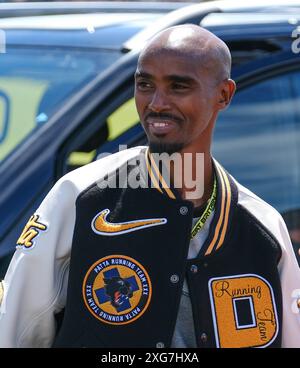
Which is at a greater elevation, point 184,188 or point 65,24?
point 65,24

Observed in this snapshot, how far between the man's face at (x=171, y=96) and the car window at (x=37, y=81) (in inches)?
44.3

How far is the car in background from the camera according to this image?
3340mm

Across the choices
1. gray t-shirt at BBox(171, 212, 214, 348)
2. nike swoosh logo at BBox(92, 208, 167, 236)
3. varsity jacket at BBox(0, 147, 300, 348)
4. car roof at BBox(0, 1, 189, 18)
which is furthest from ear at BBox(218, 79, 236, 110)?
car roof at BBox(0, 1, 189, 18)

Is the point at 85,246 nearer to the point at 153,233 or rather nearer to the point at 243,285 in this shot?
the point at 153,233

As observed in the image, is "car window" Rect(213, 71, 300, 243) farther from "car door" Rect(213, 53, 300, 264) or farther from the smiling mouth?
the smiling mouth

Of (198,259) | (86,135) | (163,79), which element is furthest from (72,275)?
(86,135)

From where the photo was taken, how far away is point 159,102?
237 cm

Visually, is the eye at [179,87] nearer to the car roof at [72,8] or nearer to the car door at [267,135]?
the car door at [267,135]

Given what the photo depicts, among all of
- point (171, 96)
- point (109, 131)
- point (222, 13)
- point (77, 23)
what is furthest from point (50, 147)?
point (171, 96)

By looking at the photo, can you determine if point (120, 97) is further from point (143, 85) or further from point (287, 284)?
point (287, 284)

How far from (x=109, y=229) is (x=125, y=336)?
0.25 meters

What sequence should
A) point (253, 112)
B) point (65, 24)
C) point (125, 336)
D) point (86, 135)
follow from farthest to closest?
point (65, 24)
point (253, 112)
point (86, 135)
point (125, 336)

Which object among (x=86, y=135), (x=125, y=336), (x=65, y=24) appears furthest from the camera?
(x=65, y=24)

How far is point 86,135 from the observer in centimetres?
335
